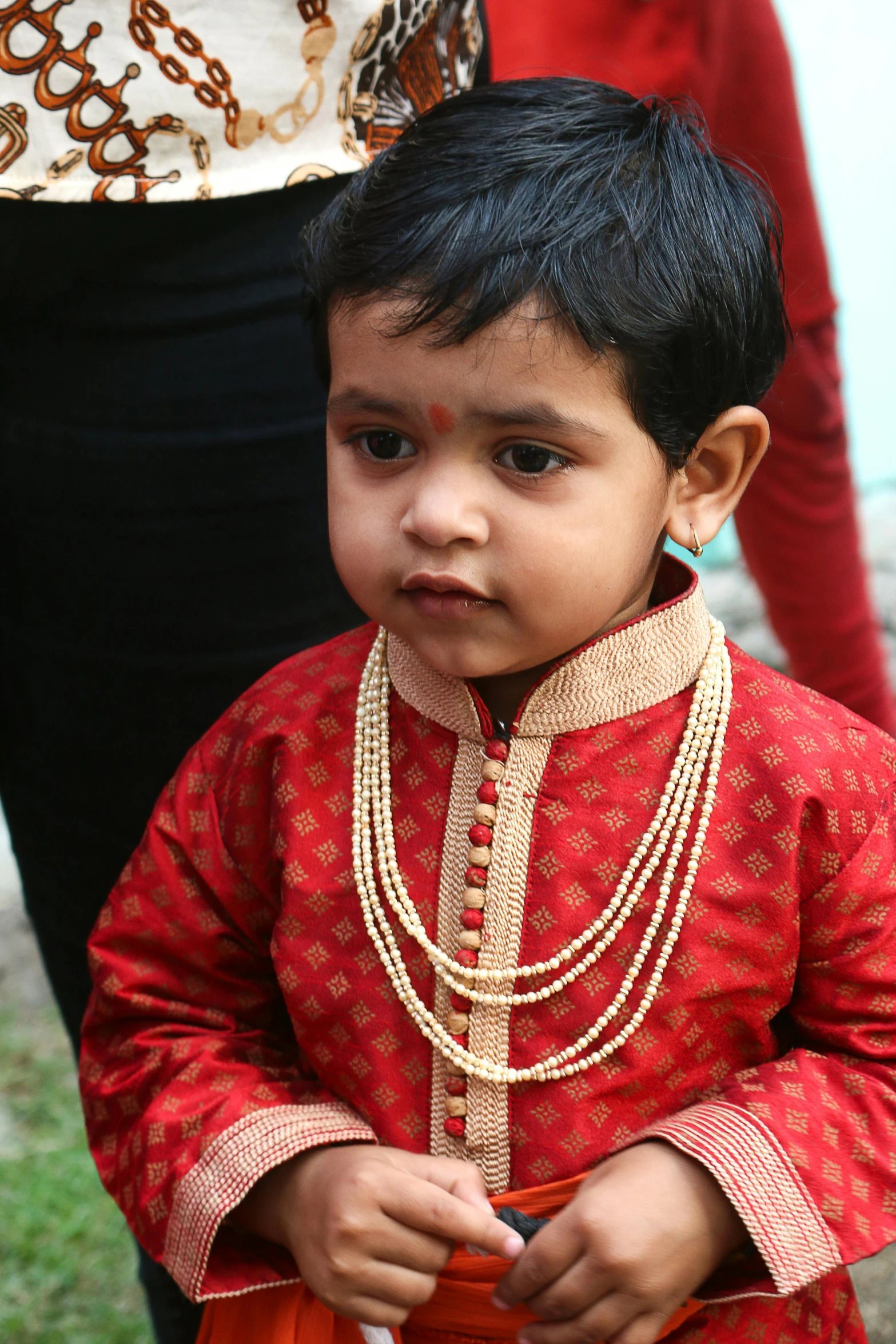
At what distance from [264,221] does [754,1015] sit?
0.87m

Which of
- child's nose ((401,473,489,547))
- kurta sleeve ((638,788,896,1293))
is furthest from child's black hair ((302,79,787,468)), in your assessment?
kurta sleeve ((638,788,896,1293))

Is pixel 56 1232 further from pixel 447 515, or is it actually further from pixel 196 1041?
pixel 447 515

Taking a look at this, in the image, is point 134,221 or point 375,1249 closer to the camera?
point 375,1249

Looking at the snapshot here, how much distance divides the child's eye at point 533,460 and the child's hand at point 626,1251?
0.51 meters

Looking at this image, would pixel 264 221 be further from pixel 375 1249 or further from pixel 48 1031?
pixel 48 1031

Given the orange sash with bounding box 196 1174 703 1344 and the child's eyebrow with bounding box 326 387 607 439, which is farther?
the orange sash with bounding box 196 1174 703 1344

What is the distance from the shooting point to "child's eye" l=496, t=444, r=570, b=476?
3.12 ft

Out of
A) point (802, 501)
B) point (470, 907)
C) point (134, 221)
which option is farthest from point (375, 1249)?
point (802, 501)

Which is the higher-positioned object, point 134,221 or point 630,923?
point 134,221

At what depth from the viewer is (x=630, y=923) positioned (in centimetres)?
105

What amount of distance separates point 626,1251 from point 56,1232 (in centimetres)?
144

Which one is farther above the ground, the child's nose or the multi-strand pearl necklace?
the child's nose

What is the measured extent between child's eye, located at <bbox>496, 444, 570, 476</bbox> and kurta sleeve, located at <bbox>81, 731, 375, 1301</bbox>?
371mm

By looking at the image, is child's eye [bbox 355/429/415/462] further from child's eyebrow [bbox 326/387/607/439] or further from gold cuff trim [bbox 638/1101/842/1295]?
gold cuff trim [bbox 638/1101/842/1295]
